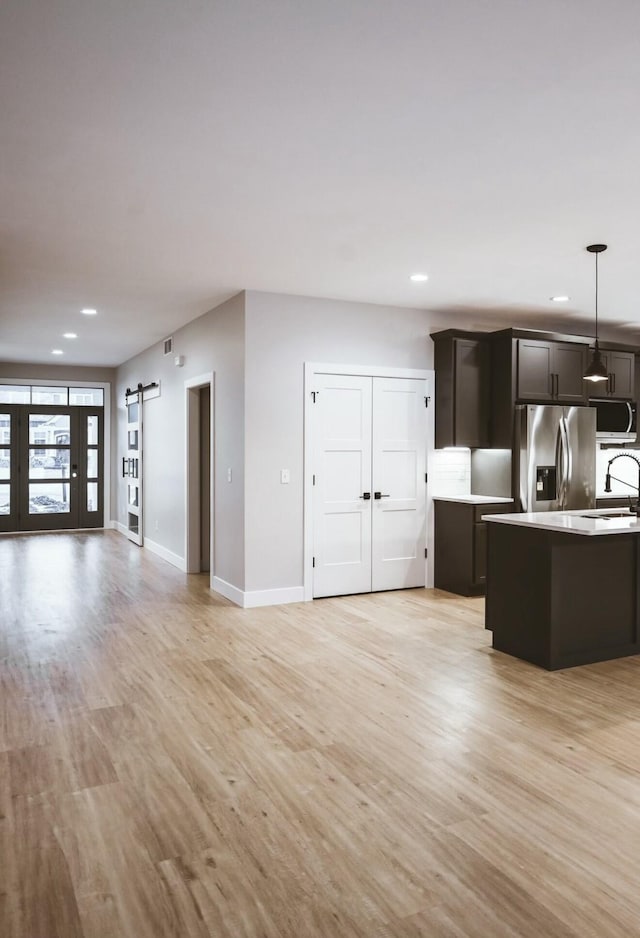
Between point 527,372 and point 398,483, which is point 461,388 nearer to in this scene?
point 527,372

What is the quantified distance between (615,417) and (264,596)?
14.5 ft

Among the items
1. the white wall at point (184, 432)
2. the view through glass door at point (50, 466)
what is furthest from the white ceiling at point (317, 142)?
the view through glass door at point (50, 466)

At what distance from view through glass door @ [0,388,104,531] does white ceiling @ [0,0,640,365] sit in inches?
235

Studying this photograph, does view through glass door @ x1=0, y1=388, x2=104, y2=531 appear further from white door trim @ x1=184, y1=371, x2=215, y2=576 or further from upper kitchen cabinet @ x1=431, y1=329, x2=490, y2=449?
upper kitchen cabinet @ x1=431, y1=329, x2=490, y2=449

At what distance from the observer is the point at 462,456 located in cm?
673

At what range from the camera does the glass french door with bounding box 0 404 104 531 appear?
1068 centimetres

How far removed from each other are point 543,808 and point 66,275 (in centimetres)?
479

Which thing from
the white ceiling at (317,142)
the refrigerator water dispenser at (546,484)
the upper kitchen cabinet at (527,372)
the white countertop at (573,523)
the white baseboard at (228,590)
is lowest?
the white baseboard at (228,590)

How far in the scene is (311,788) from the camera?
2.67 metres

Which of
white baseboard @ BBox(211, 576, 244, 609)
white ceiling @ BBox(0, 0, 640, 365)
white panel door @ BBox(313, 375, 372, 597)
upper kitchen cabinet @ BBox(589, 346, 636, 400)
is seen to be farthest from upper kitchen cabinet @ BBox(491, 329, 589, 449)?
white baseboard @ BBox(211, 576, 244, 609)

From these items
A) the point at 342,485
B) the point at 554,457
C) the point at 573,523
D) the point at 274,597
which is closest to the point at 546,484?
the point at 554,457

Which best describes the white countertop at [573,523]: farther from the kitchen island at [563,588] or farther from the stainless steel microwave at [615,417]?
the stainless steel microwave at [615,417]

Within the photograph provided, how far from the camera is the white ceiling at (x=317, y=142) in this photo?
2.11 metres

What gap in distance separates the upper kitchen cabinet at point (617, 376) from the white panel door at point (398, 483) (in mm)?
2086
